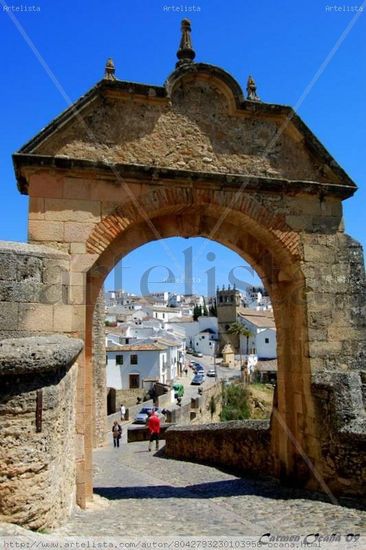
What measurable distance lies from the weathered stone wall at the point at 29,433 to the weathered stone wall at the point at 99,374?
12900 millimetres

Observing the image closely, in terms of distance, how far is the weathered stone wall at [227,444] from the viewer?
332 inches

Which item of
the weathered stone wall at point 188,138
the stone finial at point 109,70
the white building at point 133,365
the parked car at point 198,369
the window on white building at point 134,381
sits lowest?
the parked car at point 198,369

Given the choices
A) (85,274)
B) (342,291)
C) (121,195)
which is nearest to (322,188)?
(342,291)

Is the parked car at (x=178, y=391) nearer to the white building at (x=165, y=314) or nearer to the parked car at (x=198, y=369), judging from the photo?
the parked car at (x=198, y=369)

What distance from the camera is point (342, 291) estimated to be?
7168 millimetres

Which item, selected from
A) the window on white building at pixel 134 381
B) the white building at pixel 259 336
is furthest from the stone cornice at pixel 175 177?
the white building at pixel 259 336

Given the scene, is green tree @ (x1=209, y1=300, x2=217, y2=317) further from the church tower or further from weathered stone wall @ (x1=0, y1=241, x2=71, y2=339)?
weathered stone wall @ (x1=0, y1=241, x2=71, y2=339)

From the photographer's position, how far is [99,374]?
17766 millimetres

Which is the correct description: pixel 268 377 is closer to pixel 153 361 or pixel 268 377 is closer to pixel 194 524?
pixel 153 361

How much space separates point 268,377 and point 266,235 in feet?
123

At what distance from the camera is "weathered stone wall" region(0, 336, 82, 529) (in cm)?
358

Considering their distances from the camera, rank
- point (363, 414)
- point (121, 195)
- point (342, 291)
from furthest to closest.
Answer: point (342, 291), point (121, 195), point (363, 414)

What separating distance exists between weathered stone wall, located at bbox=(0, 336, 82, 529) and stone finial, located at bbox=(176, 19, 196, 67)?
5.13 meters

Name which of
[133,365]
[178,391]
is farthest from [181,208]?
[133,365]
